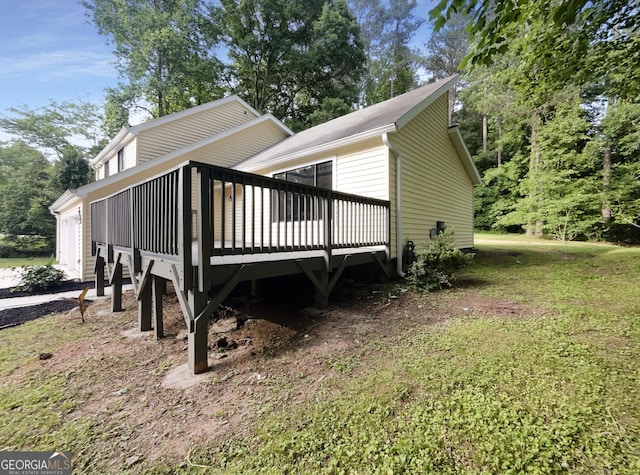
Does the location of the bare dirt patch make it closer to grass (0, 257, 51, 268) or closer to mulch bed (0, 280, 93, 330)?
mulch bed (0, 280, 93, 330)

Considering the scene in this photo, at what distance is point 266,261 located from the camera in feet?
12.0

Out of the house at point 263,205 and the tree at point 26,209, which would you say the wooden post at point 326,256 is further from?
the tree at point 26,209

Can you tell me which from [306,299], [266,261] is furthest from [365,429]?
[306,299]

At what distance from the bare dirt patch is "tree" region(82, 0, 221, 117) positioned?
653 inches

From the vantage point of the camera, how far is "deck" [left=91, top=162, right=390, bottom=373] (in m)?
2.93

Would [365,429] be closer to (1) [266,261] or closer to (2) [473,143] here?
(1) [266,261]

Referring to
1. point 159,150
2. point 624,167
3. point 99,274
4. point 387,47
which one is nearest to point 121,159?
point 159,150

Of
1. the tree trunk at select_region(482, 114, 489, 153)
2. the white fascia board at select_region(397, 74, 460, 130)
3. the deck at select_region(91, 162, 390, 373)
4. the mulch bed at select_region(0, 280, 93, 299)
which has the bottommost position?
the mulch bed at select_region(0, 280, 93, 299)

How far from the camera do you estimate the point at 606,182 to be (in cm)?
1450

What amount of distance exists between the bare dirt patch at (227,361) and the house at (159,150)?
4.65 meters

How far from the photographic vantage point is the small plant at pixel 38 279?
749 cm

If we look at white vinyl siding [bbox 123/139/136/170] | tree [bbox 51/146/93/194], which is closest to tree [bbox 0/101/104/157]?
tree [bbox 51/146/93/194]

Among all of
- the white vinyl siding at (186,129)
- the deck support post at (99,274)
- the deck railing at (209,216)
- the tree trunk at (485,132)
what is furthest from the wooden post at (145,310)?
the tree trunk at (485,132)

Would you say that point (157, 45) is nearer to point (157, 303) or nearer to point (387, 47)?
point (387, 47)
